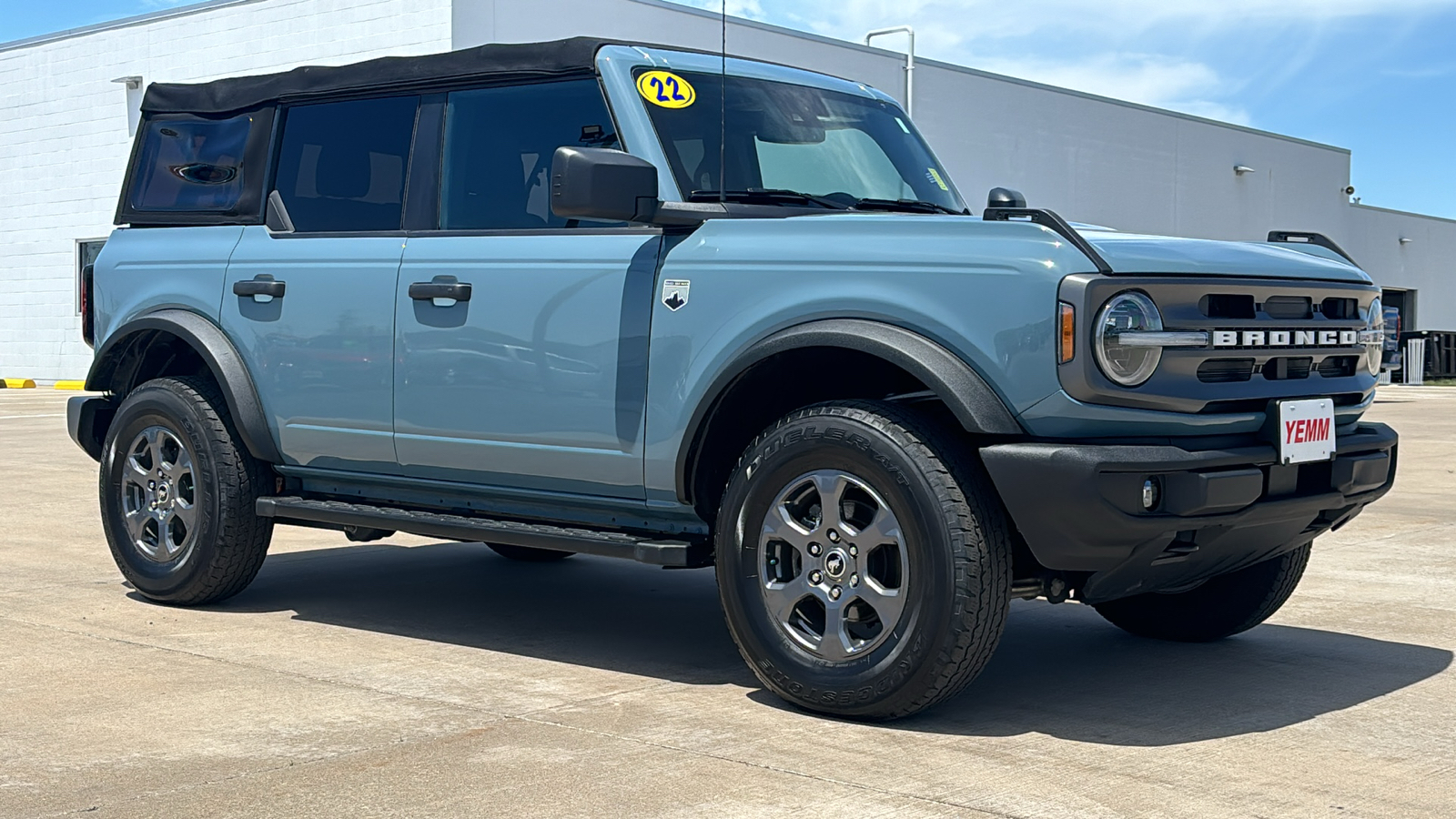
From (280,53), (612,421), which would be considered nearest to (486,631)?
(612,421)

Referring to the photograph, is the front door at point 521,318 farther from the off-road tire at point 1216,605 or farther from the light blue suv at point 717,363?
the off-road tire at point 1216,605

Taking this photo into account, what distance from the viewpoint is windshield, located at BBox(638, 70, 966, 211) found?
5.45m

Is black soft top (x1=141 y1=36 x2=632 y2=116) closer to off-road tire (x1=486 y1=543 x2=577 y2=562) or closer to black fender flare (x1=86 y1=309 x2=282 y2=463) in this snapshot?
black fender flare (x1=86 y1=309 x2=282 y2=463)

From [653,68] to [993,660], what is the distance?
234 cm

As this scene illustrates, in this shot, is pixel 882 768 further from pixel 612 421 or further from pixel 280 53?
pixel 280 53

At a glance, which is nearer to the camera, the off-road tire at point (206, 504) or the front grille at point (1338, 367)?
the front grille at point (1338, 367)

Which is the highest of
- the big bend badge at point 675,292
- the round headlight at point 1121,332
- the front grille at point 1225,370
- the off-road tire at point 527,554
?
the big bend badge at point 675,292

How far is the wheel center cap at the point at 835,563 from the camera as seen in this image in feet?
15.4

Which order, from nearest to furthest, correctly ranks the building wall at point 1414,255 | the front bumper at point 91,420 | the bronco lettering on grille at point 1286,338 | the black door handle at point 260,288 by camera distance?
the bronco lettering on grille at point 1286,338 < the black door handle at point 260,288 < the front bumper at point 91,420 < the building wall at point 1414,255

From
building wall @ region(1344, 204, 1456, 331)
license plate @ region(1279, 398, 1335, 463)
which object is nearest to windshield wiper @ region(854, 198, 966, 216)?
license plate @ region(1279, 398, 1335, 463)

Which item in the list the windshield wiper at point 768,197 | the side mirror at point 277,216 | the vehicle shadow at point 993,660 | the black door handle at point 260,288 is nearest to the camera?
the vehicle shadow at point 993,660

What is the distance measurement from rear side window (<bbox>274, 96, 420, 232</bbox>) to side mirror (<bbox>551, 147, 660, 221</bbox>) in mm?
1286

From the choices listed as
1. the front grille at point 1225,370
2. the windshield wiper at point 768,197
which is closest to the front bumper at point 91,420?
the windshield wiper at point 768,197

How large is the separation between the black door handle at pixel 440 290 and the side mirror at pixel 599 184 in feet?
2.49
